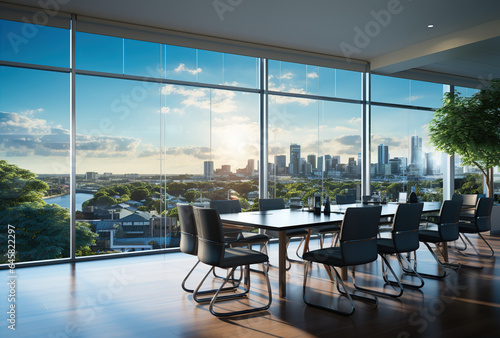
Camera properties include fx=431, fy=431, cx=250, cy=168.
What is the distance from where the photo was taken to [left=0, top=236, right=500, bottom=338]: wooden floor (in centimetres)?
346

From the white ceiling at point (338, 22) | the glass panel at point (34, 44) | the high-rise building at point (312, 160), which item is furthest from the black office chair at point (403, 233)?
the glass panel at point (34, 44)

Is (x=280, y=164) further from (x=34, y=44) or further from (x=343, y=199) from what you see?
(x=34, y=44)

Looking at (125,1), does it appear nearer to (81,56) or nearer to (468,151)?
(81,56)

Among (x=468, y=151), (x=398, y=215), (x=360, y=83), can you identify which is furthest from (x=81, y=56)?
(x=468, y=151)

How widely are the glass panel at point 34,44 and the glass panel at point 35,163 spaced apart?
17 cm

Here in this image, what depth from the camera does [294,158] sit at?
8.28 m

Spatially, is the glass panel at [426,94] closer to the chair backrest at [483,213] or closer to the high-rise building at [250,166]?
the chair backrest at [483,213]

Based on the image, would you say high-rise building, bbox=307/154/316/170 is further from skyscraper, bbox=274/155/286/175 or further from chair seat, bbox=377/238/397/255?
chair seat, bbox=377/238/397/255

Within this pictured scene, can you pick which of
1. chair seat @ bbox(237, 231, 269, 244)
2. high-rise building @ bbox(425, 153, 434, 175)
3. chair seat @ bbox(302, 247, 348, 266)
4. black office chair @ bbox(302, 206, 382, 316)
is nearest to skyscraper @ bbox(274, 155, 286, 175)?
chair seat @ bbox(237, 231, 269, 244)

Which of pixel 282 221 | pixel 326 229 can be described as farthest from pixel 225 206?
pixel 326 229

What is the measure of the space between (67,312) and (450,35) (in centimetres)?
700

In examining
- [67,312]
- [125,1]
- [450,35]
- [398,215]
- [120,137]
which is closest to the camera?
[67,312]

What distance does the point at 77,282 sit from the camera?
500 cm

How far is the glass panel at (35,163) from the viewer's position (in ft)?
19.2
